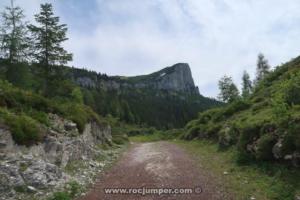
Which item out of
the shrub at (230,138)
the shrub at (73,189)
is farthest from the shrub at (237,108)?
the shrub at (73,189)

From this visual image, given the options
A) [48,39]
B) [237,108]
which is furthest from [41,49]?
[237,108]

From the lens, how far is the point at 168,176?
15.0m

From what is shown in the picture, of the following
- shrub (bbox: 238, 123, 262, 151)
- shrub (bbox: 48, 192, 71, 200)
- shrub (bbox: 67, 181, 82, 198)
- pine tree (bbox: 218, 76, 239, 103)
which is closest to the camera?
shrub (bbox: 48, 192, 71, 200)

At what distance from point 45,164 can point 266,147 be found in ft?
32.5

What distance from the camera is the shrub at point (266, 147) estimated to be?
13.9 metres

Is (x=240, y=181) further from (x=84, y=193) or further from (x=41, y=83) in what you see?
(x=41, y=83)

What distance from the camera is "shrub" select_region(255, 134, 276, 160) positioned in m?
13.9

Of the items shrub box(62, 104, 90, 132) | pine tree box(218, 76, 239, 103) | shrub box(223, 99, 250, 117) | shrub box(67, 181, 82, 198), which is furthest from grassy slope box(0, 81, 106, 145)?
pine tree box(218, 76, 239, 103)

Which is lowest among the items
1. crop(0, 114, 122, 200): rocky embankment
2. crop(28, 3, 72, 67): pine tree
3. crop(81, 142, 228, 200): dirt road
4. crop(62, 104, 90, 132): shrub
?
crop(81, 142, 228, 200): dirt road

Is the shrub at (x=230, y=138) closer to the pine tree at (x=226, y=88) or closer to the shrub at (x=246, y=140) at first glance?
the shrub at (x=246, y=140)

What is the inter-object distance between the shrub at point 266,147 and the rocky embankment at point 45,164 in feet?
26.5

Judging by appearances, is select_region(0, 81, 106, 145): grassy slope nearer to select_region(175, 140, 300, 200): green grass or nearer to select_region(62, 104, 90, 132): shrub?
select_region(62, 104, 90, 132): shrub

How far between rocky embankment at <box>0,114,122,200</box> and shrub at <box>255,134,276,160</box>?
808cm

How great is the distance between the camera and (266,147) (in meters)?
14.0
